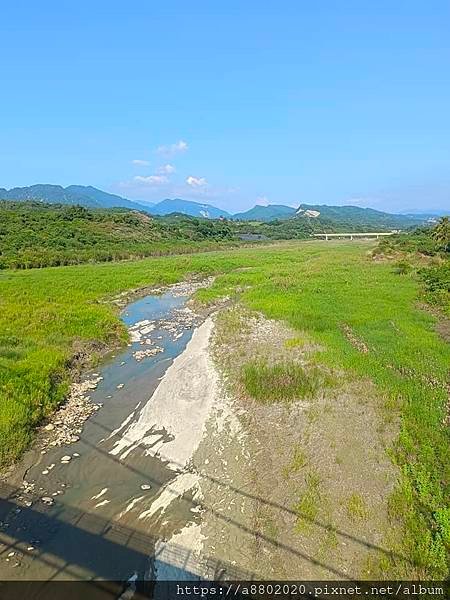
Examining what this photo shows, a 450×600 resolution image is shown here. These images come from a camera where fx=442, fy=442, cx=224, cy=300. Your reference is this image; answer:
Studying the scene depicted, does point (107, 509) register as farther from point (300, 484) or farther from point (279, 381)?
point (279, 381)

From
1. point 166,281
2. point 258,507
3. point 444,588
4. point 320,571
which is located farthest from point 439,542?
point 166,281

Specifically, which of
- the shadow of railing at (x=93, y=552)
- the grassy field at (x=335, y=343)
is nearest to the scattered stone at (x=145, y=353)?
the grassy field at (x=335, y=343)

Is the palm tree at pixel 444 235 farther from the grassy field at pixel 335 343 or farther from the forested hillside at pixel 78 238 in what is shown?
the forested hillside at pixel 78 238

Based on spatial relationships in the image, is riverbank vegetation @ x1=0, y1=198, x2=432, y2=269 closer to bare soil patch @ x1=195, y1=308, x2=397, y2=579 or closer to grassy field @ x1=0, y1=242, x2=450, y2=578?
grassy field @ x1=0, y1=242, x2=450, y2=578

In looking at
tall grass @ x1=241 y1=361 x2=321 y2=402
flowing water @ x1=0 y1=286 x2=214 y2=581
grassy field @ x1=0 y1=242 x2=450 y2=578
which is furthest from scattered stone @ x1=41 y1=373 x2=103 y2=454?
tall grass @ x1=241 y1=361 x2=321 y2=402

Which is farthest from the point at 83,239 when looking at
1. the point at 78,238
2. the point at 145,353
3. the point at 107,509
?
the point at 107,509

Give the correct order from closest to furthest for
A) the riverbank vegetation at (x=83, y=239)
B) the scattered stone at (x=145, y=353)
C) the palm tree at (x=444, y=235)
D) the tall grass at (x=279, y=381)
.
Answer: the tall grass at (x=279, y=381) → the scattered stone at (x=145, y=353) → the palm tree at (x=444, y=235) → the riverbank vegetation at (x=83, y=239)

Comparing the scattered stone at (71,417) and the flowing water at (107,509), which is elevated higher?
the flowing water at (107,509)

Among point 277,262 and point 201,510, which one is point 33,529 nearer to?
point 201,510
